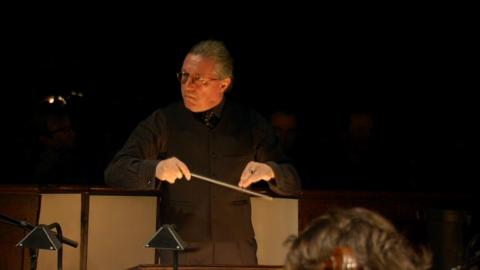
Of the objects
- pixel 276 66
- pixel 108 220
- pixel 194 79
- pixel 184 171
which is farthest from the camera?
pixel 276 66

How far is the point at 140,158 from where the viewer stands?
3344mm

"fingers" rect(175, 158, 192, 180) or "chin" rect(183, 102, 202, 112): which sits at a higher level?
"chin" rect(183, 102, 202, 112)

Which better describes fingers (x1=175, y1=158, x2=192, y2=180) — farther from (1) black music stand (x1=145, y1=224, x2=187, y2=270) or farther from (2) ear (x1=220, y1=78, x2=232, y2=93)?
(2) ear (x1=220, y1=78, x2=232, y2=93)

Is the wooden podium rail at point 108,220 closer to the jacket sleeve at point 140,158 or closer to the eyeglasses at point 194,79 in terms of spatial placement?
the jacket sleeve at point 140,158

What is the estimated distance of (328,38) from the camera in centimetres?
683

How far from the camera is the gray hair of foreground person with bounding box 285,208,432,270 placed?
1244mm

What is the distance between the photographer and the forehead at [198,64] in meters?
3.32

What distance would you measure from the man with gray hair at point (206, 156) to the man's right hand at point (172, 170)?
0.34 metres

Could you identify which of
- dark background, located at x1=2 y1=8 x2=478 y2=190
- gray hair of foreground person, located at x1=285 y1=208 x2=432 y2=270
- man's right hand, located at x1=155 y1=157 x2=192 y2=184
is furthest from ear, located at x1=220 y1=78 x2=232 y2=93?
dark background, located at x1=2 y1=8 x2=478 y2=190

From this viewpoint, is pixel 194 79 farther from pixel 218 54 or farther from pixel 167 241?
pixel 167 241

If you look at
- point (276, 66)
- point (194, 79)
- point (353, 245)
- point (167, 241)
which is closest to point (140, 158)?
point (194, 79)

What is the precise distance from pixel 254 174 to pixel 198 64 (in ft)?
2.04

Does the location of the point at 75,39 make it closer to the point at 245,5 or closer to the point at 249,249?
the point at 245,5

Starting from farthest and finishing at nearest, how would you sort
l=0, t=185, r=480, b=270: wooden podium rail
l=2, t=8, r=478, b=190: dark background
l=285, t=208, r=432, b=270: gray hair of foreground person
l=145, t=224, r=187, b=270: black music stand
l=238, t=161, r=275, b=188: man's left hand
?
l=2, t=8, r=478, b=190: dark background, l=0, t=185, r=480, b=270: wooden podium rail, l=238, t=161, r=275, b=188: man's left hand, l=145, t=224, r=187, b=270: black music stand, l=285, t=208, r=432, b=270: gray hair of foreground person
